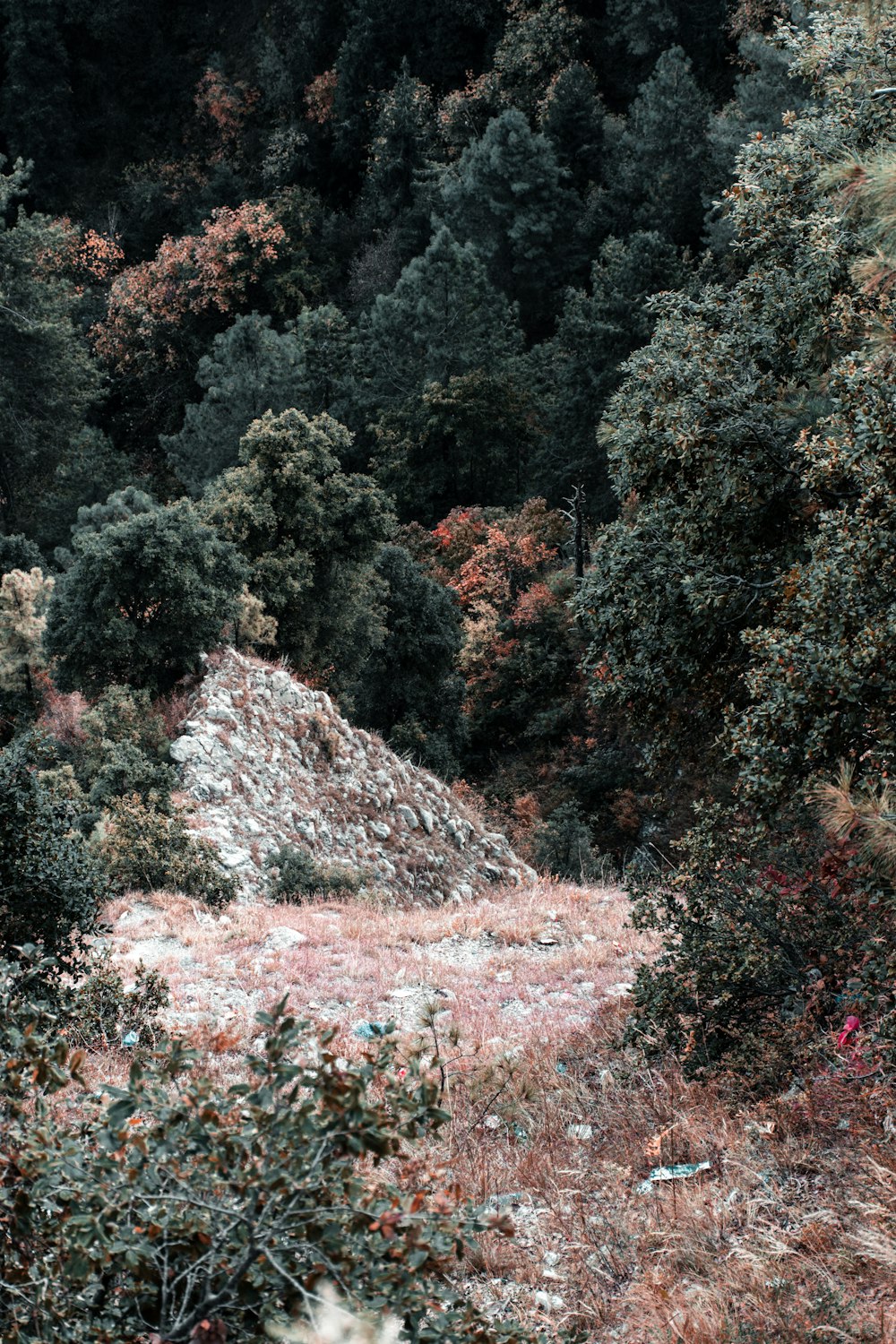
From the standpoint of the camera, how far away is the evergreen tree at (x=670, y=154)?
107 ft

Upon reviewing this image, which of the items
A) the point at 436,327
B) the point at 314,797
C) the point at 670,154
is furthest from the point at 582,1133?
the point at 670,154

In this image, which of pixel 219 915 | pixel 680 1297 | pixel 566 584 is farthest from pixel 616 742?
pixel 680 1297

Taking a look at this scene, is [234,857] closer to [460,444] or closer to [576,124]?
[460,444]

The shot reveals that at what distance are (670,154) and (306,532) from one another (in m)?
21.4

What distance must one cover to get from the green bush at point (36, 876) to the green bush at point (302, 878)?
19.6 feet

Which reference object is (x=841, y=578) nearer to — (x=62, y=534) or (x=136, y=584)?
(x=136, y=584)

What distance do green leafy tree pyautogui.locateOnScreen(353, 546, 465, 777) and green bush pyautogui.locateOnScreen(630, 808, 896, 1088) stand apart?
16.1 m

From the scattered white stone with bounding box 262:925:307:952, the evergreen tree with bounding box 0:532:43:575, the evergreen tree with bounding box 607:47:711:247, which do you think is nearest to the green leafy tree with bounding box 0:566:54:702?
the evergreen tree with bounding box 0:532:43:575

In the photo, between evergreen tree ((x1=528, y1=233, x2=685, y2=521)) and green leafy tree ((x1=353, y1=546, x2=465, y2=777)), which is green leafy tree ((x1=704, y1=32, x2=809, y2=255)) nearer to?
evergreen tree ((x1=528, y1=233, x2=685, y2=521))

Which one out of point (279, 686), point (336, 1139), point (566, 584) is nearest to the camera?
point (336, 1139)

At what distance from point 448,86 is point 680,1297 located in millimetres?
43061

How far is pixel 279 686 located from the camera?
630 inches

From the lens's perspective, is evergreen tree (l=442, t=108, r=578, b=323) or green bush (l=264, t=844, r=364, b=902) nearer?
green bush (l=264, t=844, r=364, b=902)

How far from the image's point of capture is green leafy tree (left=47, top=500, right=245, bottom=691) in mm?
14984
